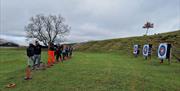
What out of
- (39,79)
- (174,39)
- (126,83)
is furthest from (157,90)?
(174,39)

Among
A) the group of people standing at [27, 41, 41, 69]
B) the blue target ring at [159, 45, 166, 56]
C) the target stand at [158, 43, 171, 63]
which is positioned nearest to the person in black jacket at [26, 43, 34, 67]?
the group of people standing at [27, 41, 41, 69]

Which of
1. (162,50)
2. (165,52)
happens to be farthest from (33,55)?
(162,50)

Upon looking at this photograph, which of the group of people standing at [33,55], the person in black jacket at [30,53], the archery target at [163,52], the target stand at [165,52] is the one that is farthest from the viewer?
the archery target at [163,52]

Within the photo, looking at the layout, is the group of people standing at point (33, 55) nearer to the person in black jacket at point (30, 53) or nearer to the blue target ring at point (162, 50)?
the person in black jacket at point (30, 53)

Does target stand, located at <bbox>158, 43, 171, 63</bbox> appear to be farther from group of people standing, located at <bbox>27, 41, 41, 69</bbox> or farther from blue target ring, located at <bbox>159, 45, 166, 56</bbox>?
group of people standing, located at <bbox>27, 41, 41, 69</bbox>

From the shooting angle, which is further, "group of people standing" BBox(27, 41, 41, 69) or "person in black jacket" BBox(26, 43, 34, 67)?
"group of people standing" BBox(27, 41, 41, 69)

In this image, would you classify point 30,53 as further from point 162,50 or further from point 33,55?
point 162,50

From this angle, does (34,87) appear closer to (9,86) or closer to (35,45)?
(9,86)

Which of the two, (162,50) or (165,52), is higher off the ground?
(162,50)

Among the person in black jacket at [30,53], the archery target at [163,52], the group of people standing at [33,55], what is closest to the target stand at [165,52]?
the archery target at [163,52]

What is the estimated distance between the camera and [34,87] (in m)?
16.7

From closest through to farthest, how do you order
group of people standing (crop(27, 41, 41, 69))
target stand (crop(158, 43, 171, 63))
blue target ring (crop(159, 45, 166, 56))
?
group of people standing (crop(27, 41, 41, 69)), target stand (crop(158, 43, 171, 63)), blue target ring (crop(159, 45, 166, 56))

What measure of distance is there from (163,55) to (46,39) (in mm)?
92795

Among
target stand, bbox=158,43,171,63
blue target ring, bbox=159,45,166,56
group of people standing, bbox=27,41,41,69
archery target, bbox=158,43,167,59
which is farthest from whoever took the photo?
blue target ring, bbox=159,45,166,56
